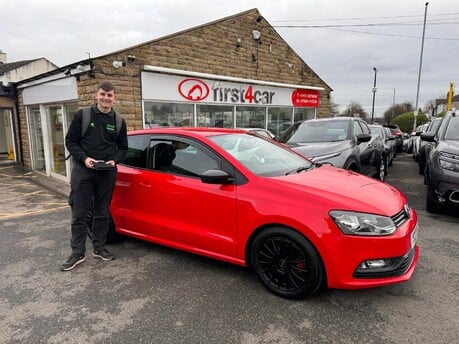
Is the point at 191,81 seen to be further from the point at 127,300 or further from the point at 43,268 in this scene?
the point at 127,300

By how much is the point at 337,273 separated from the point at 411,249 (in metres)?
0.76

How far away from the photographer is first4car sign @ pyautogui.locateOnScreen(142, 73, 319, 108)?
882 cm

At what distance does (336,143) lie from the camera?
6188 mm

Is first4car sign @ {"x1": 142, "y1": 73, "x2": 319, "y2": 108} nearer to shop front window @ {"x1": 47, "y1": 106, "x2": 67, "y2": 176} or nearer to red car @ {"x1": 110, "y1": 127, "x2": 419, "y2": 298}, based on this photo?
shop front window @ {"x1": 47, "y1": 106, "x2": 67, "y2": 176}

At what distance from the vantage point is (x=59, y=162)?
973cm

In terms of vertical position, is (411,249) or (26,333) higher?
(411,249)

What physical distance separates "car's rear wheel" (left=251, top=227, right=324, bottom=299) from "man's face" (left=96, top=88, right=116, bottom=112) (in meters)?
2.13

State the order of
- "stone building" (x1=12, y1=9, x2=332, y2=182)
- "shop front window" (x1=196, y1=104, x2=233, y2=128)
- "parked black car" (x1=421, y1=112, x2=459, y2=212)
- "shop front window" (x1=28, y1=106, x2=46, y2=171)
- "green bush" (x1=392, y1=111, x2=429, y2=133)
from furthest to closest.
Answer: "green bush" (x1=392, y1=111, x2=429, y2=133) → "shop front window" (x1=28, y1=106, x2=46, y2=171) → "shop front window" (x1=196, y1=104, x2=233, y2=128) → "stone building" (x1=12, y1=9, x2=332, y2=182) → "parked black car" (x1=421, y1=112, x2=459, y2=212)

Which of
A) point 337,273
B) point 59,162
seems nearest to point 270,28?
point 59,162

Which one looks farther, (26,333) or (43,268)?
(43,268)

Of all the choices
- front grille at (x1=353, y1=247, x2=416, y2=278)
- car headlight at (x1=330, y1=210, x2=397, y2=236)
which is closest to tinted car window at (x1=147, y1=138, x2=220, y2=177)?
car headlight at (x1=330, y1=210, x2=397, y2=236)

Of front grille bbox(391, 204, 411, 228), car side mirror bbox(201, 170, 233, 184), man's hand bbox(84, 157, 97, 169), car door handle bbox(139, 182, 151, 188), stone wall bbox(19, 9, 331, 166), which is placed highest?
stone wall bbox(19, 9, 331, 166)

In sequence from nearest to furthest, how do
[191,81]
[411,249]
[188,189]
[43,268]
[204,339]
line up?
1. [204,339]
2. [411,249]
3. [188,189]
4. [43,268]
5. [191,81]

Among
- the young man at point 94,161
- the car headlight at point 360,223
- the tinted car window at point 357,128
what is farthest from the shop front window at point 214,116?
the car headlight at point 360,223
